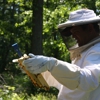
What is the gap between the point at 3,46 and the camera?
68.0 feet

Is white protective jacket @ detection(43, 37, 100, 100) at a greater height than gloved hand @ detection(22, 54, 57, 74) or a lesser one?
lesser

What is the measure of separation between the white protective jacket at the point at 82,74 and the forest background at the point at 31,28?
22.1 feet

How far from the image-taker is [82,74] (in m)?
2.04

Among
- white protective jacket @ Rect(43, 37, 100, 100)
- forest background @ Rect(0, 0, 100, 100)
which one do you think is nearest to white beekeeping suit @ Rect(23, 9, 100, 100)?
white protective jacket @ Rect(43, 37, 100, 100)

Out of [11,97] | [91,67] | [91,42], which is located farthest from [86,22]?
[11,97]

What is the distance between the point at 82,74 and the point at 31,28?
12.5 m

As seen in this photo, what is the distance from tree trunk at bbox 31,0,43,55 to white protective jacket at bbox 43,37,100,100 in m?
10.3

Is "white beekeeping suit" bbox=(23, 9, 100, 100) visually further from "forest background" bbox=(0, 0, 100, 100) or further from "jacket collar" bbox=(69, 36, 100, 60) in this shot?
"forest background" bbox=(0, 0, 100, 100)

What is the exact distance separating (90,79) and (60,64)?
0.78ft

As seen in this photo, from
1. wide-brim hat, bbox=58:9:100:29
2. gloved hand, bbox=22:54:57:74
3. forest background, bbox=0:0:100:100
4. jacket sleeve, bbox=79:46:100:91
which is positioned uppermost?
wide-brim hat, bbox=58:9:100:29

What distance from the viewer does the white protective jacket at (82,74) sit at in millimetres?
2037

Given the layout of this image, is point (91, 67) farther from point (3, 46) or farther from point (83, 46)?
point (3, 46)

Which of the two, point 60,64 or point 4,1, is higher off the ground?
point 60,64

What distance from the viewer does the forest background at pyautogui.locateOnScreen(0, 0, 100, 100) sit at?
506 inches
